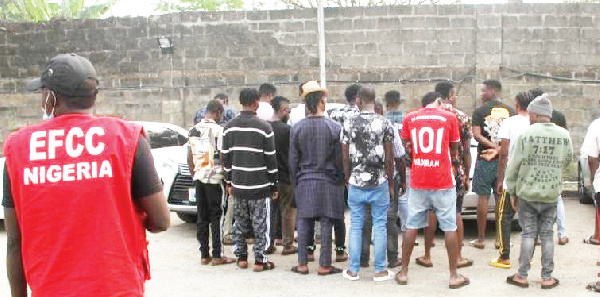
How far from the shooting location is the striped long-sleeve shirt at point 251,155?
6781 mm

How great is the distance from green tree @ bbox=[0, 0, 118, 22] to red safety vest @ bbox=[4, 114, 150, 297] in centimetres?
1631

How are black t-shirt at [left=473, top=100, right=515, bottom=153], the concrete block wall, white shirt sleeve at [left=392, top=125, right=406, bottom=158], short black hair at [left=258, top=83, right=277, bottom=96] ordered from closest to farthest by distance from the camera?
white shirt sleeve at [left=392, top=125, right=406, bottom=158]
black t-shirt at [left=473, top=100, right=515, bottom=153]
short black hair at [left=258, top=83, right=277, bottom=96]
the concrete block wall

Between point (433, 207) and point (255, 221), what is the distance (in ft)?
5.59

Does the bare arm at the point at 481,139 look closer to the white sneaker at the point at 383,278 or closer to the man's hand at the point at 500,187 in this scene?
the man's hand at the point at 500,187

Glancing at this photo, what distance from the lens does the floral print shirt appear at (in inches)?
250

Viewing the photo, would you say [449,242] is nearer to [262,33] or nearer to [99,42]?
[262,33]

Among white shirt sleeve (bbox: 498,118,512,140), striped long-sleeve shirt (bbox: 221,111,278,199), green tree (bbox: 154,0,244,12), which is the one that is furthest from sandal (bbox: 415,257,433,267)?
green tree (bbox: 154,0,244,12)

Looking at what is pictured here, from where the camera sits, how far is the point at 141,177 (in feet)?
9.20

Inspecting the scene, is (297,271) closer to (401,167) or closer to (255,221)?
(255,221)

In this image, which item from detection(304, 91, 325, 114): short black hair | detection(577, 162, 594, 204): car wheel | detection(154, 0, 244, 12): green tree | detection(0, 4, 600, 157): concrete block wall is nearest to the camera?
detection(304, 91, 325, 114): short black hair

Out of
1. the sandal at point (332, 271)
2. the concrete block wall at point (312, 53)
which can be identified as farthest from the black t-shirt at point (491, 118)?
the concrete block wall at point (312, 53)

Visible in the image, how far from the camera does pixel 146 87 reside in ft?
46.9

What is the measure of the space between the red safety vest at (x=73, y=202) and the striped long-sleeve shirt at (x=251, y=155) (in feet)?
13.3

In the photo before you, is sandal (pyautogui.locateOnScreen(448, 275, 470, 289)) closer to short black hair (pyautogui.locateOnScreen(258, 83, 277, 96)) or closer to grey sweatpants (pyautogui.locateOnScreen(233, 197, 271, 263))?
grey sweatpants (pyautogui.locateOnScreen(233, 197, 271, 263))
